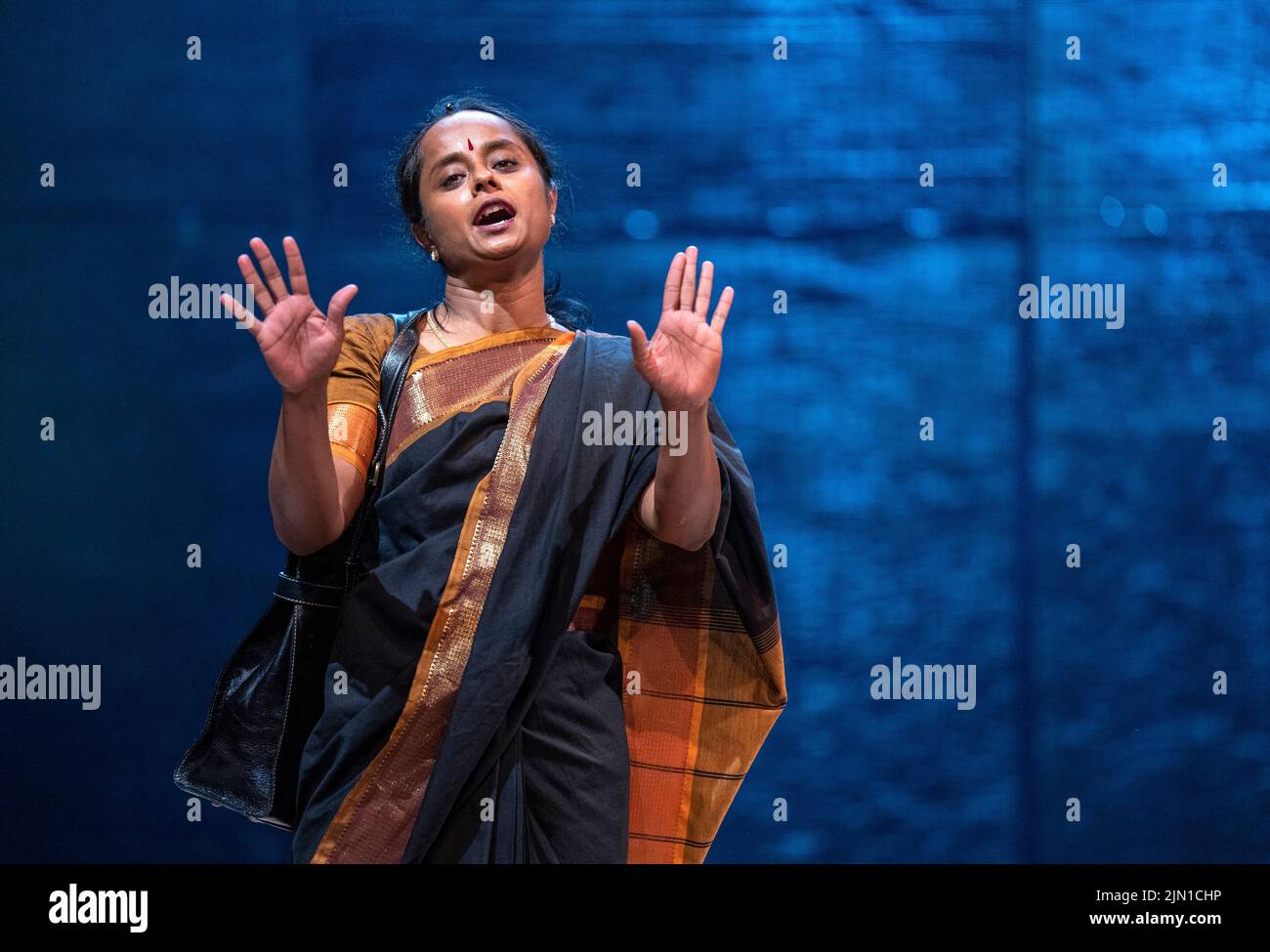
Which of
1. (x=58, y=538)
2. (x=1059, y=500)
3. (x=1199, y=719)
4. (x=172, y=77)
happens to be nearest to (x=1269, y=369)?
(x=1059, y=500)

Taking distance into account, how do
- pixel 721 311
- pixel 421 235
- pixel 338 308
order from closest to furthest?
pixel 338 308, pixel 721 311, pixel 421 235

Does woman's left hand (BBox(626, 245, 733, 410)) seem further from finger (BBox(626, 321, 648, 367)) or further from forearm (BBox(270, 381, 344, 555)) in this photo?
forearm (BBox(270, 381, 344, 555))

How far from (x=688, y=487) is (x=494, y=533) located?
0.27 meters

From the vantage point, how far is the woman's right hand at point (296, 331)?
1709mm

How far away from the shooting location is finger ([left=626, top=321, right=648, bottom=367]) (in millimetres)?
1700

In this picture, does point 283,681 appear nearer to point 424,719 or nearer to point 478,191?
point 424,719

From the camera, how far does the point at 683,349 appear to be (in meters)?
1.78

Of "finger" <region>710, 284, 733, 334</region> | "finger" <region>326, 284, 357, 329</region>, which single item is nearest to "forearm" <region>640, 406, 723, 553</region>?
"finger" <region>710, 284, 733, 334</region>

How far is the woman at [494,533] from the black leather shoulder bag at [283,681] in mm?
26

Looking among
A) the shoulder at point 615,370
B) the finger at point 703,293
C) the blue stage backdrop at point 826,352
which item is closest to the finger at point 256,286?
the shoulder at point 615,370

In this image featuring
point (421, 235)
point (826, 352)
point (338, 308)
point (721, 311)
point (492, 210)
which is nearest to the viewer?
point (338, 308)

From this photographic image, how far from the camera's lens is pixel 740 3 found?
271 cm

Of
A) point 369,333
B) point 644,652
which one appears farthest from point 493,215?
point 644,652

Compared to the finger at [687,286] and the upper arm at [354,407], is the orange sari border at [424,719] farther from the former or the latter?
A: the finger at [687,286]
